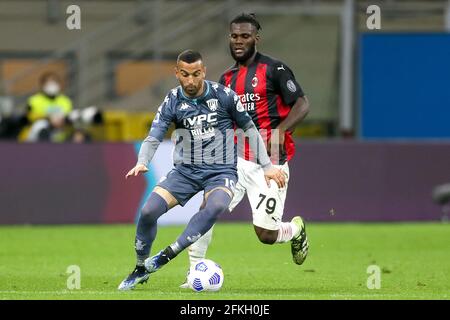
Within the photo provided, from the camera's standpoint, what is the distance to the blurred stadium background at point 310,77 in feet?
61.8

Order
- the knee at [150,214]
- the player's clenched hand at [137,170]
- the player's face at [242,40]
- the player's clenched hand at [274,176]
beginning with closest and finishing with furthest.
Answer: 1. the player's clenched hand at [137,170]
2. the knee at [150,214]
3. the player's clenched hand at [274,176]
4. the player's face at [242,40]

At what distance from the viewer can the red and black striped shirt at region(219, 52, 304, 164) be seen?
11562mm

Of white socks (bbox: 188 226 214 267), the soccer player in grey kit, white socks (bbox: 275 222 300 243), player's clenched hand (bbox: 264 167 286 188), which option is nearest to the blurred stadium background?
white socks (bbox: 275 222 300 243)

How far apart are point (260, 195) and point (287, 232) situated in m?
0.43

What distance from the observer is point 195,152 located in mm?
10727

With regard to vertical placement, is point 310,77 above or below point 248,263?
above

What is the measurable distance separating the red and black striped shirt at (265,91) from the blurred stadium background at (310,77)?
6.87m

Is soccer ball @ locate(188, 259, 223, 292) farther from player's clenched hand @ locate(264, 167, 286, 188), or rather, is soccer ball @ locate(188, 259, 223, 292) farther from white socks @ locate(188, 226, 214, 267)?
player's clenched hand @ locate(264, 167, 286, 188)

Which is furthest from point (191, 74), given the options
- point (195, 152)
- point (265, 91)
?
point (265, 91)

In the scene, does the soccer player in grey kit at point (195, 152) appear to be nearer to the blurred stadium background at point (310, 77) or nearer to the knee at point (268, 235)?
the knee at point (268, 235)

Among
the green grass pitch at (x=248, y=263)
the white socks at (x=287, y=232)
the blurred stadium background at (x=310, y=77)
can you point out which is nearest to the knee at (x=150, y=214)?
the green grass pitch at (x=248, y=263)

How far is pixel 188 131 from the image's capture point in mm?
10711

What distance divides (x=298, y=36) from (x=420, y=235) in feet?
27.1

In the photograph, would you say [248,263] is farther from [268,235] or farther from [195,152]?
[195,152]
